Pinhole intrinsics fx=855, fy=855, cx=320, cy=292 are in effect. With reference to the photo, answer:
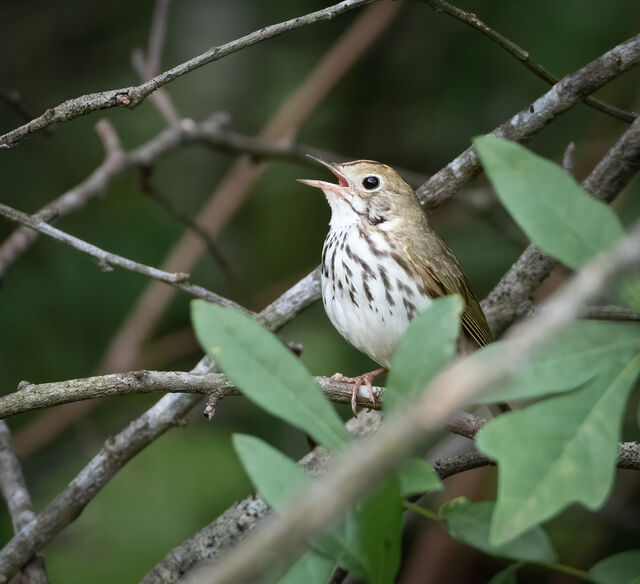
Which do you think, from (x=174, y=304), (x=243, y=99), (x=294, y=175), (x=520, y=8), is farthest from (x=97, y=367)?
(x=520, y=8)

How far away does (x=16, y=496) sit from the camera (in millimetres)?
2424

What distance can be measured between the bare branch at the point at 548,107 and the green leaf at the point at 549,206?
138 cm

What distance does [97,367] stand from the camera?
140 inches

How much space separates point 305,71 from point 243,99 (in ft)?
1.30

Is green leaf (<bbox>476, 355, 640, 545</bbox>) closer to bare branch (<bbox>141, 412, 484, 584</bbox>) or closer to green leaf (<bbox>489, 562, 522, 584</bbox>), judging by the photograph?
green leaf (<bbox>489, 562, 522, 584</bbox>)

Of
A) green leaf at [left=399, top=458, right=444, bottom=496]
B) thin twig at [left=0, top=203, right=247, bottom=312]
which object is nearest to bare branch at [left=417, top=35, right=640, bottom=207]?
thin twig at [left=0, top=203, right=247, bottom=312]

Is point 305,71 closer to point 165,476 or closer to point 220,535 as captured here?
point 165,476

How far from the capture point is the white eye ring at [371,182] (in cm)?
296

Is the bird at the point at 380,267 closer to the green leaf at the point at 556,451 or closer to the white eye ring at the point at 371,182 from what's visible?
the white eye ring at the point at 371,182

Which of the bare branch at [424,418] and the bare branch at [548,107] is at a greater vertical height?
the bare branch at [548,107]

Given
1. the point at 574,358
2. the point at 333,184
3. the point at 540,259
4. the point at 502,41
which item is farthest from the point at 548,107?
the point at 574,358

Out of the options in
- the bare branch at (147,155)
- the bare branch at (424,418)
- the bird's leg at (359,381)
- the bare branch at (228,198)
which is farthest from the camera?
the bare branch at (228,198)

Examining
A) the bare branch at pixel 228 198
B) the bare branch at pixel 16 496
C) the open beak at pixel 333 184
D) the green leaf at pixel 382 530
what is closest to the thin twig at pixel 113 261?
the bare branch at pixel 16 496

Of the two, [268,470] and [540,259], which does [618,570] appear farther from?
[540,259]
